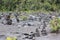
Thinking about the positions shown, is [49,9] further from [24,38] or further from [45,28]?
[24,38]

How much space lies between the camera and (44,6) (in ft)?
65.7

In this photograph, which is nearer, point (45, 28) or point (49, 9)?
point (45, 28)

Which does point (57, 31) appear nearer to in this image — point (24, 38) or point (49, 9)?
point (24, 38)

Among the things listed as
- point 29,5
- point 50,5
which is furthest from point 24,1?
point 50,5

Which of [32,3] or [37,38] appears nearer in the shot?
[37,38]

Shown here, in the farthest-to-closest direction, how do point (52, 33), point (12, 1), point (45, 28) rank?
1. point (12, 1)
2. point (45, 28)
3. point (52, 33)

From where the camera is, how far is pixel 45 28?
10812 mm

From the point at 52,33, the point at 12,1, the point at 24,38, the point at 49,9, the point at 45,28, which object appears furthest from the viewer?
the point at 12,1

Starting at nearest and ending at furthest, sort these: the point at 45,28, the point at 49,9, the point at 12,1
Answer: the point at 45,28 < the point at 49,9 < the point at 12,1

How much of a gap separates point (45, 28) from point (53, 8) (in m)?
9.30

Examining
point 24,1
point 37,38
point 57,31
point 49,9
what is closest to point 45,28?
point 57,31

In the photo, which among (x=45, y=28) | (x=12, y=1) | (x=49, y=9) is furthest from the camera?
(x=12, y=1)

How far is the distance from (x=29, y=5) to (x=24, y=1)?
2.73 ft

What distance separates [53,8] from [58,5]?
89cm
